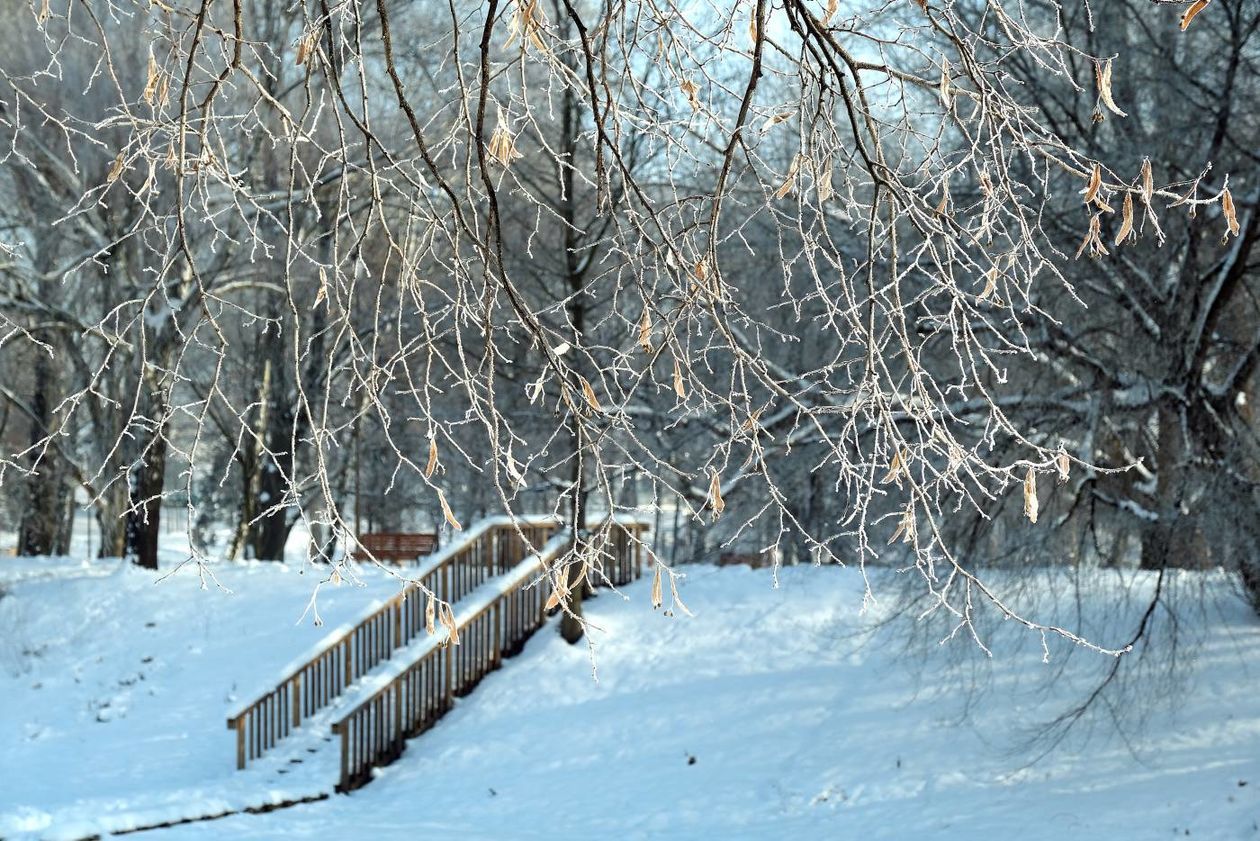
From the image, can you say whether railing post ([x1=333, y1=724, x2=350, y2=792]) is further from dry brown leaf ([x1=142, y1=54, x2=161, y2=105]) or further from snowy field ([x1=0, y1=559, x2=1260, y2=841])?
dry brown leaf ([x1=142, y1=54, x2=161, y2=105])

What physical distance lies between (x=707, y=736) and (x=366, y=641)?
3833mm

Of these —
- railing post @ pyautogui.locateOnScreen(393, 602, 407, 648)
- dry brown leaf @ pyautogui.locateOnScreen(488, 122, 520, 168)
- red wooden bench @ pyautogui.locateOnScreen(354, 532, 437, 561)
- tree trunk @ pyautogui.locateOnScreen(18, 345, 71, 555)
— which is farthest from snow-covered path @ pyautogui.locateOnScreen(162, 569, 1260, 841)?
tree trunk @ pyautogui.locateOnScreen(18, 345, 71, 555)

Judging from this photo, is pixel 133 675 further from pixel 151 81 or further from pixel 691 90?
pixel 691 90

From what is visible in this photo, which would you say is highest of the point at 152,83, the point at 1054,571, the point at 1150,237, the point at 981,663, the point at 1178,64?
the point at 1178,64

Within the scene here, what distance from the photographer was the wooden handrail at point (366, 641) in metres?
13.7

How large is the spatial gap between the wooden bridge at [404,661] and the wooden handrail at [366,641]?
11 millimetres

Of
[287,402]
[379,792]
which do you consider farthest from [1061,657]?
[287,402]

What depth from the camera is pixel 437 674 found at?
14297mm

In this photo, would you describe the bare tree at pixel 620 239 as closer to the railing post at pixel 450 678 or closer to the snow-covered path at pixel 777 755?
the snow-covered path at pixel 777 755

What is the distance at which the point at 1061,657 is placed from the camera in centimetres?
1238

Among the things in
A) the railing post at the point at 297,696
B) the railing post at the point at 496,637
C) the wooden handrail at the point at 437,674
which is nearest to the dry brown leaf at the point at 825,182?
the wooden handrail at the point at 437,674

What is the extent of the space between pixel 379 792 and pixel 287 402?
40.8 feet

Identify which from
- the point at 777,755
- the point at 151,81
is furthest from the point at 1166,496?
the point at 151,81

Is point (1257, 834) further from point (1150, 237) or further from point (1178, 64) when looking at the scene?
point (1178, 64)
